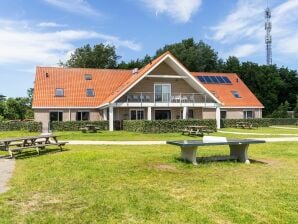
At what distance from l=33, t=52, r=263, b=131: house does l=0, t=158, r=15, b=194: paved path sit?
19608 millimetres

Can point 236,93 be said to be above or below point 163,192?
above

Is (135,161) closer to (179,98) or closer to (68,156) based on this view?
(68,156)

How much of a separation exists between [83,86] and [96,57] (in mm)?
29885

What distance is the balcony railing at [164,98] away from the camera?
3409cm

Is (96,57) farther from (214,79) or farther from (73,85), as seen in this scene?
(73,85)

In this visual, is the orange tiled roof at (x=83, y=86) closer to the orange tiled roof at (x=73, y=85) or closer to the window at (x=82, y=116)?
the orange tiled roof at (x=73, y=85)

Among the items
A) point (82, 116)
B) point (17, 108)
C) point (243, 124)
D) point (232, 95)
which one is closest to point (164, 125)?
point (82, 116)

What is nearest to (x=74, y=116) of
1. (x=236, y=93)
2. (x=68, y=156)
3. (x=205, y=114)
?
(x=205, y=114)

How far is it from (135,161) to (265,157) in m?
4.93

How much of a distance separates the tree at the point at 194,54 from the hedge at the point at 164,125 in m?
36.7

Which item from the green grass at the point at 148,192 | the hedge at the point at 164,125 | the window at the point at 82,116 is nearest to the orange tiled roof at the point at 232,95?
the hedge at the point at 164,125

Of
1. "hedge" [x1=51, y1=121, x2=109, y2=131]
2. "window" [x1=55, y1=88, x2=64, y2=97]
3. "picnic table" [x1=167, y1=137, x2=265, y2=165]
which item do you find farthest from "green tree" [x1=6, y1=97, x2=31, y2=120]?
"picnic table" [x1=167, y1=137, x2=265, y2=165]

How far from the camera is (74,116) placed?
117 feet

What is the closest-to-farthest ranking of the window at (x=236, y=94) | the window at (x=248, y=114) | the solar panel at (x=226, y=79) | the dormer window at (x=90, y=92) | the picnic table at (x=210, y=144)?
the picnic table at (x=210, y=144), the dormer window at (x=90, y=92), the window at (x=248, y=114), the window at (x=236, y=94), the solar panel at (x=226, y=79)
